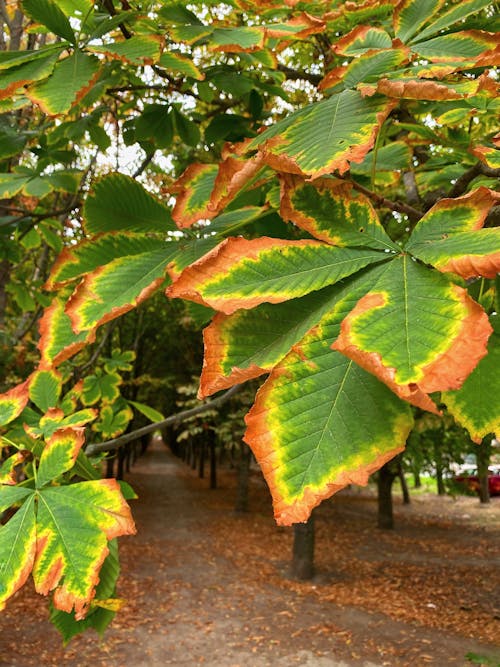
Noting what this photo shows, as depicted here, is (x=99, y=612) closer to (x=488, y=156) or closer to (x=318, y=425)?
(x=318, y=425)

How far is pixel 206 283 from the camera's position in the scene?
758 mm

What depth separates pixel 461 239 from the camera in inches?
28.6

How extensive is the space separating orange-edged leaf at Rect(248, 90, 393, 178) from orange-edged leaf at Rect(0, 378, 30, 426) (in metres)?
1.05

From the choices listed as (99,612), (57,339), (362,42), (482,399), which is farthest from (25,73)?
(99,612)

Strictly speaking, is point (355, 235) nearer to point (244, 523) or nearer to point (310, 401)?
point (310, 401)

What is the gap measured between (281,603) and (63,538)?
943 cm

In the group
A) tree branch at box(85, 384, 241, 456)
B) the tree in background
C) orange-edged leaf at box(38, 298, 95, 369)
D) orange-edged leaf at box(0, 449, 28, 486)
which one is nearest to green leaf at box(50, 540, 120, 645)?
the tree in background

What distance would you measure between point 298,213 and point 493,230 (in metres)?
0.29

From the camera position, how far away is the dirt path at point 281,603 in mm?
7664

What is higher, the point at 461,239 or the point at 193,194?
the point at 193,194

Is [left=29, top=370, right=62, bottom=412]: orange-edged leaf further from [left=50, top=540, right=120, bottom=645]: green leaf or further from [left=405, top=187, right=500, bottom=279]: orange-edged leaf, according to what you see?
[left=405, top=187, right=500, bottom=279]: orange-edged leaf

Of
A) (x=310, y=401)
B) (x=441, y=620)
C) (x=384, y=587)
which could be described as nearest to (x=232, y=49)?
(x=310, y=401)

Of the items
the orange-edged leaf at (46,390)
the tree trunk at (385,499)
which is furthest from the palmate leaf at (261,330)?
the tree trunk at (385,499)

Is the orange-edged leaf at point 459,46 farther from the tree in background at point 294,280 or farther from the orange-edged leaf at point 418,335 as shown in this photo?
the orange-edged leaf at point 418,335
